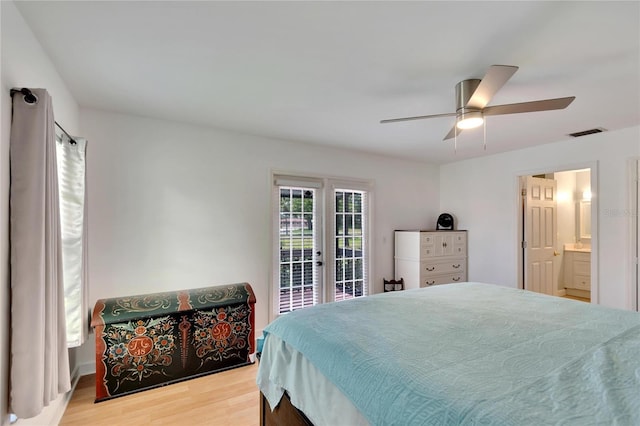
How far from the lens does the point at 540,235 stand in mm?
4246

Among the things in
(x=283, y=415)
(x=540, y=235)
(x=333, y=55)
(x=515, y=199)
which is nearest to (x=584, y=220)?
(x=540, y=235)

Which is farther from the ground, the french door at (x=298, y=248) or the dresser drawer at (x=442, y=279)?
the french door at (x=298, y=248)

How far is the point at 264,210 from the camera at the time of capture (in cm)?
343

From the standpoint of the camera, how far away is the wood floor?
203 cm

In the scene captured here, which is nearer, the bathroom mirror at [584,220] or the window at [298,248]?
the window at [298,248]

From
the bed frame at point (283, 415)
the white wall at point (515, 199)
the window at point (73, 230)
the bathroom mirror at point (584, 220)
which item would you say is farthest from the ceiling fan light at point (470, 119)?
the bathroom mirror at point (584, 220)

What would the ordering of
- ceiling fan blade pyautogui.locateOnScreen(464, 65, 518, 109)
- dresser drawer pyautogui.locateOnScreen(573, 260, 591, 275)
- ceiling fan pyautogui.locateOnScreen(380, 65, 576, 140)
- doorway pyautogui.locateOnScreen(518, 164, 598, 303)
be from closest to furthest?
ceiling fan blade pyautogui.locateOnScreen(464, 65, 518, 109) < ceiling fan pyautogui.locateOnScreen(380, 65, 576, 140) < doorway pyautogui.locateOnScreen(518, 164, 598, 303) < dresser drawer pyautogui.locateOnScreen(573, 260, 591, 275)

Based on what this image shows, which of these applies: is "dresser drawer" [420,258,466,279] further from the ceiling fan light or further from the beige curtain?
the beige curtain

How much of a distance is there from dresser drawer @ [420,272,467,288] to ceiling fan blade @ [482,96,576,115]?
8.88 feet

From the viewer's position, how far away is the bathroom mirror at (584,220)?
16.9 feet

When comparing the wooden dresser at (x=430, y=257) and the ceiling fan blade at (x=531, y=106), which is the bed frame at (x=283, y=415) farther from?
the wooden dresser at (x=430, y=257)

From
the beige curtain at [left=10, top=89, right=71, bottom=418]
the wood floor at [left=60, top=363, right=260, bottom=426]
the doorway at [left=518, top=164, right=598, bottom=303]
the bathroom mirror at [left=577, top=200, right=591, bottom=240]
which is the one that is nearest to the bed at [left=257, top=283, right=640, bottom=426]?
the wood floor at [left=60, top=363, right=260, bottom=426]

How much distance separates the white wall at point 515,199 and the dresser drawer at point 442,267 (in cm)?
19

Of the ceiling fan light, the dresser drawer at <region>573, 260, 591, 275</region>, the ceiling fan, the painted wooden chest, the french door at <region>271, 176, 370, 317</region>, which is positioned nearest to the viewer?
the ceiling fan
